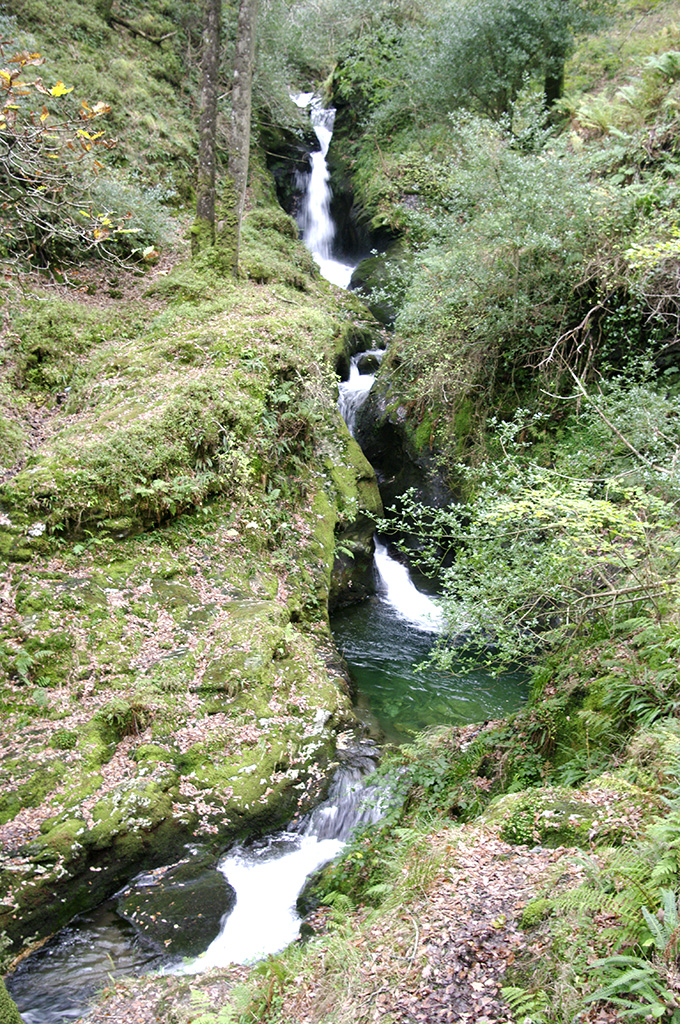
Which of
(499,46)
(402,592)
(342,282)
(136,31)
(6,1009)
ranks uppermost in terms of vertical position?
(136,31)

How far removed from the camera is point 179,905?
5031 millimetres

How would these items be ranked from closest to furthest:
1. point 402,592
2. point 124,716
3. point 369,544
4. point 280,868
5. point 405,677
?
point 280,868
point 124,716
point 405,677
point 369,544
point 402,592

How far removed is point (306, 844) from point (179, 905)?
1346 mm

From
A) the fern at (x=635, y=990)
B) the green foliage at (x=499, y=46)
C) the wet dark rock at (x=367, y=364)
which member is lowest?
the fern at (x=635, y=990)

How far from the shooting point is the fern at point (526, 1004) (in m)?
2.46

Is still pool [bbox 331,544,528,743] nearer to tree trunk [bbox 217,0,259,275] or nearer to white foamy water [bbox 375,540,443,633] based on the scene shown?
white foamy water [bbox 375,540,443,633]

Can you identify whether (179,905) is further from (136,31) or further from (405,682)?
(136,31)

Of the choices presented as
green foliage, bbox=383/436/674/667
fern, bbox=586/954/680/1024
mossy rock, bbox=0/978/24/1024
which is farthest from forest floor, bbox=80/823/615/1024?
green foliage, bbox=383/436/674/667

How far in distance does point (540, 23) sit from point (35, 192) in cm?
1452

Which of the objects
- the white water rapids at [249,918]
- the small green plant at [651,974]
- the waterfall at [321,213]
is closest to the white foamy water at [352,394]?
the waterfall at [321,213]

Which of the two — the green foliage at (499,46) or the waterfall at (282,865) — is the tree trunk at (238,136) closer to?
the green foliage at (499,46)

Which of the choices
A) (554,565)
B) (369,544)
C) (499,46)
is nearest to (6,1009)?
(554,565)

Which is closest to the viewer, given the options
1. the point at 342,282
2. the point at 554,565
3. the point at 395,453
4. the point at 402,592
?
the point at 554,565

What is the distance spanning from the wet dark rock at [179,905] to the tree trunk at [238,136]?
10.4m
